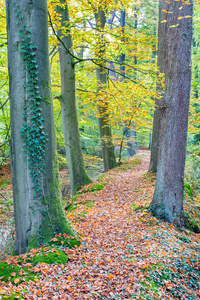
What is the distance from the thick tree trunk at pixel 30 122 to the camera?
3.65 meters

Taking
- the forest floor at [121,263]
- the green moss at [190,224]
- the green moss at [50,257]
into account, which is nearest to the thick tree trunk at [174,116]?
the green moss at [190,224]

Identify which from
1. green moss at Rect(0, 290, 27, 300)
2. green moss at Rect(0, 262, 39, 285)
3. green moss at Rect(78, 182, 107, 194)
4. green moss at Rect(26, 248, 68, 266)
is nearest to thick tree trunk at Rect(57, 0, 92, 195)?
green moss at Rect(78, 182, 107, 194)

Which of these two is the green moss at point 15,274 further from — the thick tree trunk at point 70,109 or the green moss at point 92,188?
the thick tree trunk at point 70,109

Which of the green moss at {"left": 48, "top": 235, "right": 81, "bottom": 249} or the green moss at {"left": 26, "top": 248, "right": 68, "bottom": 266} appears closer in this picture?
the green moss at {"left": 26, "top": 248, "right": 68, "bottom": 266}

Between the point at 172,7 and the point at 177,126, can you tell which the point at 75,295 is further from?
the point at 172,7

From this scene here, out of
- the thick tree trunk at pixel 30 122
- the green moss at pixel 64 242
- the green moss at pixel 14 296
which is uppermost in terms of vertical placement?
the thick tree trunk at pixel 30 122

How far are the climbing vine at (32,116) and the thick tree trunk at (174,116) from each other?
3.22 metres

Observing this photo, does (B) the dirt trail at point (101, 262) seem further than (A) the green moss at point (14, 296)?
Yes

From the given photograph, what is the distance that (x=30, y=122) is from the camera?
3727 mm

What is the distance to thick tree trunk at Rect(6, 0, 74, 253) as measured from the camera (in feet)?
12.0

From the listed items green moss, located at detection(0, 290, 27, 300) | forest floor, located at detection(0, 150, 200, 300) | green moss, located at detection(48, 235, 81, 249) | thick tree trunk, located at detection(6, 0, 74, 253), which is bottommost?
forest floor, located at detection(0, 150, 200, 300)

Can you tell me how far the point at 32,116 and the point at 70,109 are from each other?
5002 mm

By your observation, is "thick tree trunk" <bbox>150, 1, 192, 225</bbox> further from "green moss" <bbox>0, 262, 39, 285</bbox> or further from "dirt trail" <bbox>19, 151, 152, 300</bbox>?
"green moss" <bbox>0, 262, 39, 285</bbox>

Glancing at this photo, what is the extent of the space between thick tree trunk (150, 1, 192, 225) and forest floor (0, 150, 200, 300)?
555mm
